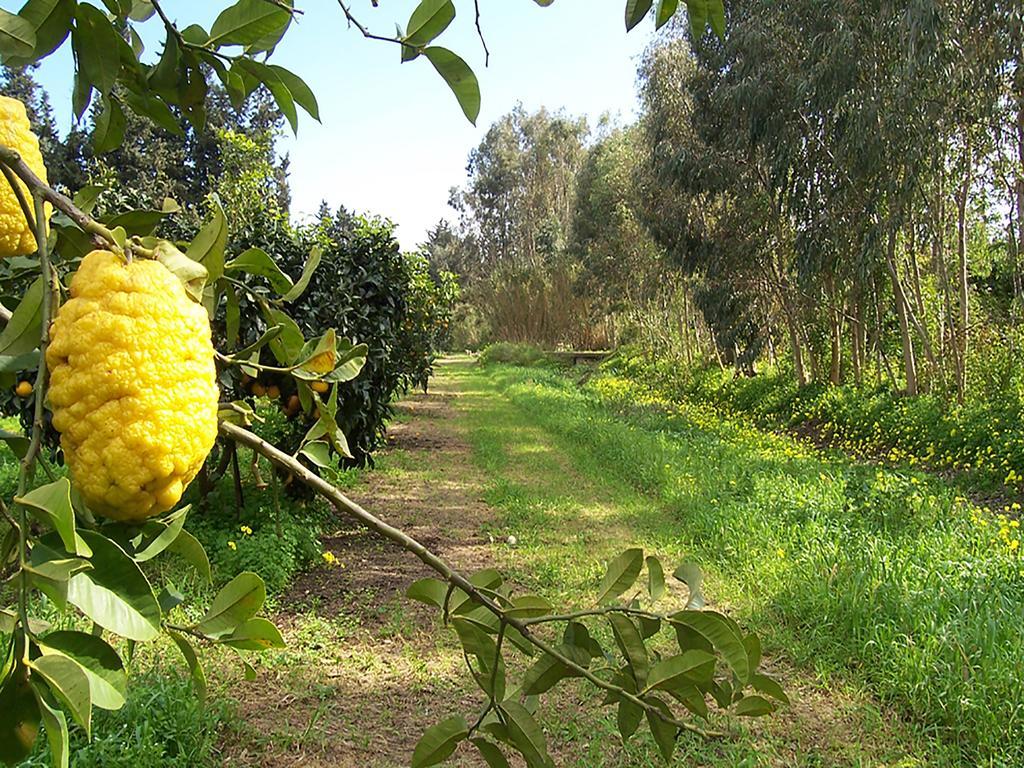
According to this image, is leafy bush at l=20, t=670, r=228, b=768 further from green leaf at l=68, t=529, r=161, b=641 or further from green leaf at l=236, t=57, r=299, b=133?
green leaf at l=68, t=529, r=161, b=641

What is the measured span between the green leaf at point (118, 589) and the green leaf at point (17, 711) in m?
0.05

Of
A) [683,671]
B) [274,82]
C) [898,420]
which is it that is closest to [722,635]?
[683,671]

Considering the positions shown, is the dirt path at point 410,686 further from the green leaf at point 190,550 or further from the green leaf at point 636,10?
the green leaf at point 636,10

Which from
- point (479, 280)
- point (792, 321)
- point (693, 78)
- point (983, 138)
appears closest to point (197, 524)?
point (983, 138)

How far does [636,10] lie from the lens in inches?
29.4

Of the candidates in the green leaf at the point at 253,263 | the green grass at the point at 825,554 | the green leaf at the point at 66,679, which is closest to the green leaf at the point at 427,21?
the green leaf at the point at 253,263

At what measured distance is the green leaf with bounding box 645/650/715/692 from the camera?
2.29 ft

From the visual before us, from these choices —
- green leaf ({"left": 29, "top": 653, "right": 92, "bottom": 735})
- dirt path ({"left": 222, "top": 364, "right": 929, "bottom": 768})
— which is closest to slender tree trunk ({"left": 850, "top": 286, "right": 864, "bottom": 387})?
dirt path ({"left": 222, "top": 364, "right": 929, "bottom": 768})

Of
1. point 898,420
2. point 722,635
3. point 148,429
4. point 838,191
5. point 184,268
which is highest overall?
point 838,191

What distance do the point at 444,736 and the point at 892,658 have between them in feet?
11.8

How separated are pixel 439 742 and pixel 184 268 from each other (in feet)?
1.58

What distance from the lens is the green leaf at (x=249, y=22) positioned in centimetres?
76

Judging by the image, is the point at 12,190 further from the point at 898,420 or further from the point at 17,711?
the point at 898,420

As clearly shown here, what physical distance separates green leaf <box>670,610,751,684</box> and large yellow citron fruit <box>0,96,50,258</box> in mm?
643
